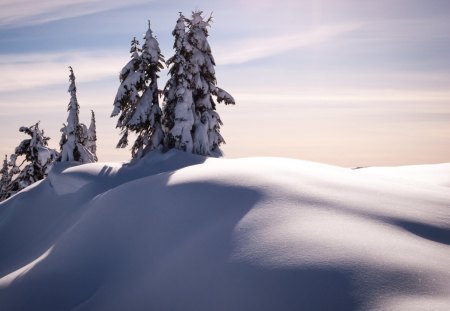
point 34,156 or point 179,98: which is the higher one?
point 179,98

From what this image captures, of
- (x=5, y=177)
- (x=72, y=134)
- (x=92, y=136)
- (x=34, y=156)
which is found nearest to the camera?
(x=72, y=134)

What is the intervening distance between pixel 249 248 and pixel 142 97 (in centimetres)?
1575

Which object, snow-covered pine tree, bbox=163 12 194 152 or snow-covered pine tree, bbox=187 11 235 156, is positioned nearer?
snow-covered pine tree, bbox=163 12 194 152

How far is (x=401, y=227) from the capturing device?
243 inches

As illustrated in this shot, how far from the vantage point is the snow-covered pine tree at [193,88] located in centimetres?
1908

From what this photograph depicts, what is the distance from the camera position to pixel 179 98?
62.8ft

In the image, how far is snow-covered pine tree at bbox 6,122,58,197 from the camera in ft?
83.2

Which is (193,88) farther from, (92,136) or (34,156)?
(92,136)

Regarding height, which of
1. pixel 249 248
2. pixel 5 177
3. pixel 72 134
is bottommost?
pixel 5 177

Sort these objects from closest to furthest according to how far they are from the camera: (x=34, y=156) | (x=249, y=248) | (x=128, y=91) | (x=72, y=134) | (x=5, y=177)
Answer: (x=249, y=248) < (x=128, y=91) < (x=72, y=134) < (x=34, y=156) < (x=5, y=177)

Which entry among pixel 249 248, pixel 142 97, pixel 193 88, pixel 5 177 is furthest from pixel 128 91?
pixel 5 177

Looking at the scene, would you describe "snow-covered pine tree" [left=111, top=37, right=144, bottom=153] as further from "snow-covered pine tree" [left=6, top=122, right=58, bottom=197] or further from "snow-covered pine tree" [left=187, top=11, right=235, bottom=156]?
"snow-covered pine tree" [left=6, top=122, right=58, bottom=197]

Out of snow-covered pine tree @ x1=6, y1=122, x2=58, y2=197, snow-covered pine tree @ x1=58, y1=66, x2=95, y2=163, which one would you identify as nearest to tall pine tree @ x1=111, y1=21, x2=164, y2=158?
snow-covered pine tree @ x1=58, y1=66, x2=95, y2=163

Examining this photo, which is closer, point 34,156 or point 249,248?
point 249,248
